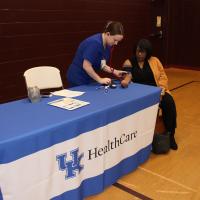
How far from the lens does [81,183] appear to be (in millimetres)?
1889

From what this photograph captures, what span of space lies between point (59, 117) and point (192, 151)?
1554 mm

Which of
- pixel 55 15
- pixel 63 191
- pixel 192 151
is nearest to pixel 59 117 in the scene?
pixel 63 191

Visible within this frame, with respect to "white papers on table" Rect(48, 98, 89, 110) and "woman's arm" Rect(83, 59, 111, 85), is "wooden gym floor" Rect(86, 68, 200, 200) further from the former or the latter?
"woman's arm" Rect(83, 59, 111, 85)

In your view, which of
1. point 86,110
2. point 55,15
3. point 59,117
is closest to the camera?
point 59,117

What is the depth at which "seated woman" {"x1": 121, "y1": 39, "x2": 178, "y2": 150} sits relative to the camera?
280 centimetres

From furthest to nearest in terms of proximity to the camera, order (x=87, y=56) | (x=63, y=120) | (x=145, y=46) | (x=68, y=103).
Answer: (x=145, y=46) → (x=87, y=56) → (x=68, y=103) → (x=63, y=120)

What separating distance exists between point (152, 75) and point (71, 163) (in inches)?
58.9

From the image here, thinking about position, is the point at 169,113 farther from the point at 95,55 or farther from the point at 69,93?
the point at 69,93

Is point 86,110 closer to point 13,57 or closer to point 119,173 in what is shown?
point 119,173

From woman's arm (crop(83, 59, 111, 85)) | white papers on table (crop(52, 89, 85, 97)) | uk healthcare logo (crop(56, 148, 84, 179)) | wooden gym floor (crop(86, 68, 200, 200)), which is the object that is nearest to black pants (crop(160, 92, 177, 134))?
wooden gym floor (crop(86, 68, 200, 200))

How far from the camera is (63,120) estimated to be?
1.67 meters

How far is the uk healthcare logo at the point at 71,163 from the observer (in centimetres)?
170

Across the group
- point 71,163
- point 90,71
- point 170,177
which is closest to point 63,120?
point 71,163

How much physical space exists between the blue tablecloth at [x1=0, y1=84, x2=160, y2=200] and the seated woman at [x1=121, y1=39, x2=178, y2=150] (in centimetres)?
49
